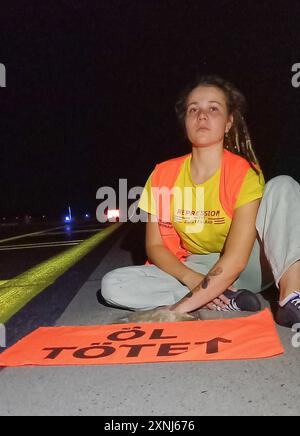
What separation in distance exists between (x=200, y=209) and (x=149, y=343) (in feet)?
3.48

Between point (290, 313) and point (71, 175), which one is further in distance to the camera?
point (71, 175)

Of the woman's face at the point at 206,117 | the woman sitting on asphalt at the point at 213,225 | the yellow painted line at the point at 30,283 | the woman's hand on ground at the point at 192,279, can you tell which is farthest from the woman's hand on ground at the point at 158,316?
the woman's face at the point at 206,117

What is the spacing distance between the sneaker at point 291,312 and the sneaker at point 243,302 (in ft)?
1.09

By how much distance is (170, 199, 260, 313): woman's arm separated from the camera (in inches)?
108

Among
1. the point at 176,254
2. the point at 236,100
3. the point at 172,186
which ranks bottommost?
the point at 176,254

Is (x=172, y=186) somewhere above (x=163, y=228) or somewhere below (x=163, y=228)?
above

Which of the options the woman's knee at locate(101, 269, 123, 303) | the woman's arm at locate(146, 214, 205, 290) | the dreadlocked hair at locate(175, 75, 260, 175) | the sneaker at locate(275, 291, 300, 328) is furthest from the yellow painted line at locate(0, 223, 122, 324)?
the dreadlocked hair at locate(175, 75, 260, 175)

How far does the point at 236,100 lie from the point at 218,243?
932mm

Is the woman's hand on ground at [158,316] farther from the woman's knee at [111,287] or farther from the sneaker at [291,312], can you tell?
the sneaker at [291,312]
